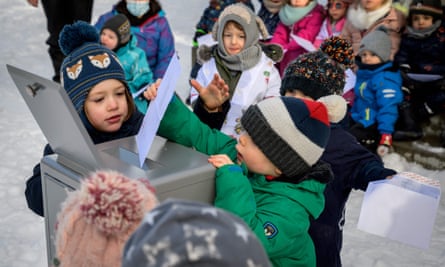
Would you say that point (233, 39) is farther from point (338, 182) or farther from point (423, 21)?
point (423, 21)

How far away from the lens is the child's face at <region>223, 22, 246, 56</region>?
364 cm

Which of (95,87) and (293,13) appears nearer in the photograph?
(95,87)

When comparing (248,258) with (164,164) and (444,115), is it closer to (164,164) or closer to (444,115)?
(164,164)

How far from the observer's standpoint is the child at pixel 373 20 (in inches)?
191

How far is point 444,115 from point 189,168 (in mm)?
4009

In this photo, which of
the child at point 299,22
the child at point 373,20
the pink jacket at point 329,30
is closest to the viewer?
the child at point 373,20

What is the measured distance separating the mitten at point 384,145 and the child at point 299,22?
1253mm

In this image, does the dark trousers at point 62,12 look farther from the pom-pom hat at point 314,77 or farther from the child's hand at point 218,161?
the child's hand at point 218,161

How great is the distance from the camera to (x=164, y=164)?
1.31m

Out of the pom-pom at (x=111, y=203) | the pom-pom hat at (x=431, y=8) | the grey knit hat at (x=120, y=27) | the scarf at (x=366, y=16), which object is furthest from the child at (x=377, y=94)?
the pom-pom at (x=111, y=203)

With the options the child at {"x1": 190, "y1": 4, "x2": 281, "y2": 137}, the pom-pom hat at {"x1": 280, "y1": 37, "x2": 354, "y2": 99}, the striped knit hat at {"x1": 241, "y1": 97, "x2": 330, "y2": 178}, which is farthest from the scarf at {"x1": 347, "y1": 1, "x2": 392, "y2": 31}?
the striped knit hat at {"x1": 241, "y1": 97, "x2": 330, "y2": 178}

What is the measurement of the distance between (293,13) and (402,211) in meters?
3.93

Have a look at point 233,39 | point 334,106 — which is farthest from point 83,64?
point 233,39

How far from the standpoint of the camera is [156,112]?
4.36 ft
